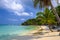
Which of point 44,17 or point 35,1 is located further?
point 44,17

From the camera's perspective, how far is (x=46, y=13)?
66.2 ft

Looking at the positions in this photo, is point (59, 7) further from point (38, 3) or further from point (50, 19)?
point (38, 3)

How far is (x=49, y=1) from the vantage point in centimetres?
1495

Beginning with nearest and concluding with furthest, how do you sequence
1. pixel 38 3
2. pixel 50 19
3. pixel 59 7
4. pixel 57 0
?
pixel 57 0 < pixel 38 3 < pixel 50 19 < pixel 59 7

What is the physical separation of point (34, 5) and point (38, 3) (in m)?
0.58

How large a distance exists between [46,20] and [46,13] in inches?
40.5

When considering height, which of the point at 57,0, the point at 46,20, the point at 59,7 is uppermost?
the point at 59,7

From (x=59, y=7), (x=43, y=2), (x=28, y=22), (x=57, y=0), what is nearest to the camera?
(x=57, y=0)

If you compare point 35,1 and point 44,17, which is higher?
point 35,1

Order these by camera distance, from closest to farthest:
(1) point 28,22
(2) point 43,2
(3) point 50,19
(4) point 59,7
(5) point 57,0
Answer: (5) point 57,0 < (2) point 43,2 < (3) point 50,19 < (4) point 59,7 < (1) point 28,22

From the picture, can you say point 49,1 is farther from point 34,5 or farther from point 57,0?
point 34,5

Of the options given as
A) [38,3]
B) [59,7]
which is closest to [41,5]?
[38,3]

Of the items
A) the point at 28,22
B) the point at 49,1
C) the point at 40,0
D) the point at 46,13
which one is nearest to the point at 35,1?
the point at 40,0

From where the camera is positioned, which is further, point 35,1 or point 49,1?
point 35,1
